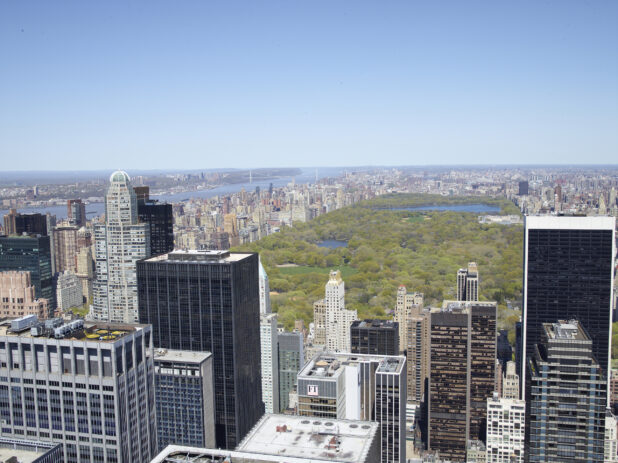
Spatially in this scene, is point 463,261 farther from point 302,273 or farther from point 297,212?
point 297,212

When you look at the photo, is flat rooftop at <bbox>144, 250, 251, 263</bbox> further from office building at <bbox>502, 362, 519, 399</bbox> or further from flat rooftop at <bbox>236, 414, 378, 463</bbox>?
office building at <bbox>502, 362, 519, 399</bbox>

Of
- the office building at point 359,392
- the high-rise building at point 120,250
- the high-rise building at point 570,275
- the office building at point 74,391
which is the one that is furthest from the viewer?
the high-rise building at point 570,275

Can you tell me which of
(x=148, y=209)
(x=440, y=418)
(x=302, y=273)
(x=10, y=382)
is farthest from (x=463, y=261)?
(x=10, y=382)

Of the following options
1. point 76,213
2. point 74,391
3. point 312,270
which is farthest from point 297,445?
point 312,270

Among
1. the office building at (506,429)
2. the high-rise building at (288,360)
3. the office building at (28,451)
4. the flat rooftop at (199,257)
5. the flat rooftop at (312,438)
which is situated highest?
the flat rooftop at (199,257)

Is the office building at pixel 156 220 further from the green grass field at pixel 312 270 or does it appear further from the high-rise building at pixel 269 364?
the green grass field at pixel 312 270

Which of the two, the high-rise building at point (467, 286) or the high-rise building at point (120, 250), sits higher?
the high-rise building at point (120, 250)

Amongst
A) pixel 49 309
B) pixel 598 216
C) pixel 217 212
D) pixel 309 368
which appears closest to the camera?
pixel 309 368

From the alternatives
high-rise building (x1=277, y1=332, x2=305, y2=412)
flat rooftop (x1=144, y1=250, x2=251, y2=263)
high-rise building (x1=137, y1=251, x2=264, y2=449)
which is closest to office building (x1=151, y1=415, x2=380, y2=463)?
high-rise building (x1=137, y1=251, x2=264, y2=449)

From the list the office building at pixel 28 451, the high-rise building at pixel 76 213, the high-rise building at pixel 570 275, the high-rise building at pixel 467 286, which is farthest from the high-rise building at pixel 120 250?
the high-rise building at pixel 467 286
